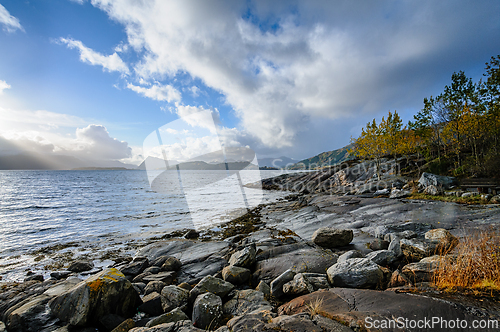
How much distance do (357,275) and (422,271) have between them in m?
1.89

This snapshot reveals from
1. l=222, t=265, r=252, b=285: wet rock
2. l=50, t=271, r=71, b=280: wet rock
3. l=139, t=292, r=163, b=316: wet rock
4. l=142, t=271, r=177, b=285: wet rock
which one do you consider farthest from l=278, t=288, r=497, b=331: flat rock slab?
l=50, t=271, r=71, b=280: wet rock

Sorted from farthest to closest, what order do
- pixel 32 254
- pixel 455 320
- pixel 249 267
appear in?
pixel 32 254, pixel 249 267, pixel 455 320

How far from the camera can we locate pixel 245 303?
611 centimetres

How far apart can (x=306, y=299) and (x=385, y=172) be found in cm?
4594

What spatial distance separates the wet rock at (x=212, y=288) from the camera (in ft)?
21.9

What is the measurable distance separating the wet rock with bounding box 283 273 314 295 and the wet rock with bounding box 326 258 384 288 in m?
0.86

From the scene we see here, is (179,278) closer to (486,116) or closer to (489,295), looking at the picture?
(489,295)

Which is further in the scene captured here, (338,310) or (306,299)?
(306,299)

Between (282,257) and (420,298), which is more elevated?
(420,298)

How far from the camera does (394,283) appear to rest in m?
5.57

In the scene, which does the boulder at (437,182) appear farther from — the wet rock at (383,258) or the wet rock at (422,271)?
the wet rock at (422,271)

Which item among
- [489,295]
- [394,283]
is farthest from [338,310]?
[489,295]

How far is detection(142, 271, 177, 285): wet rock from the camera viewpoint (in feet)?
28.9

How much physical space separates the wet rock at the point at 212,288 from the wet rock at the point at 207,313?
84 centimetres
